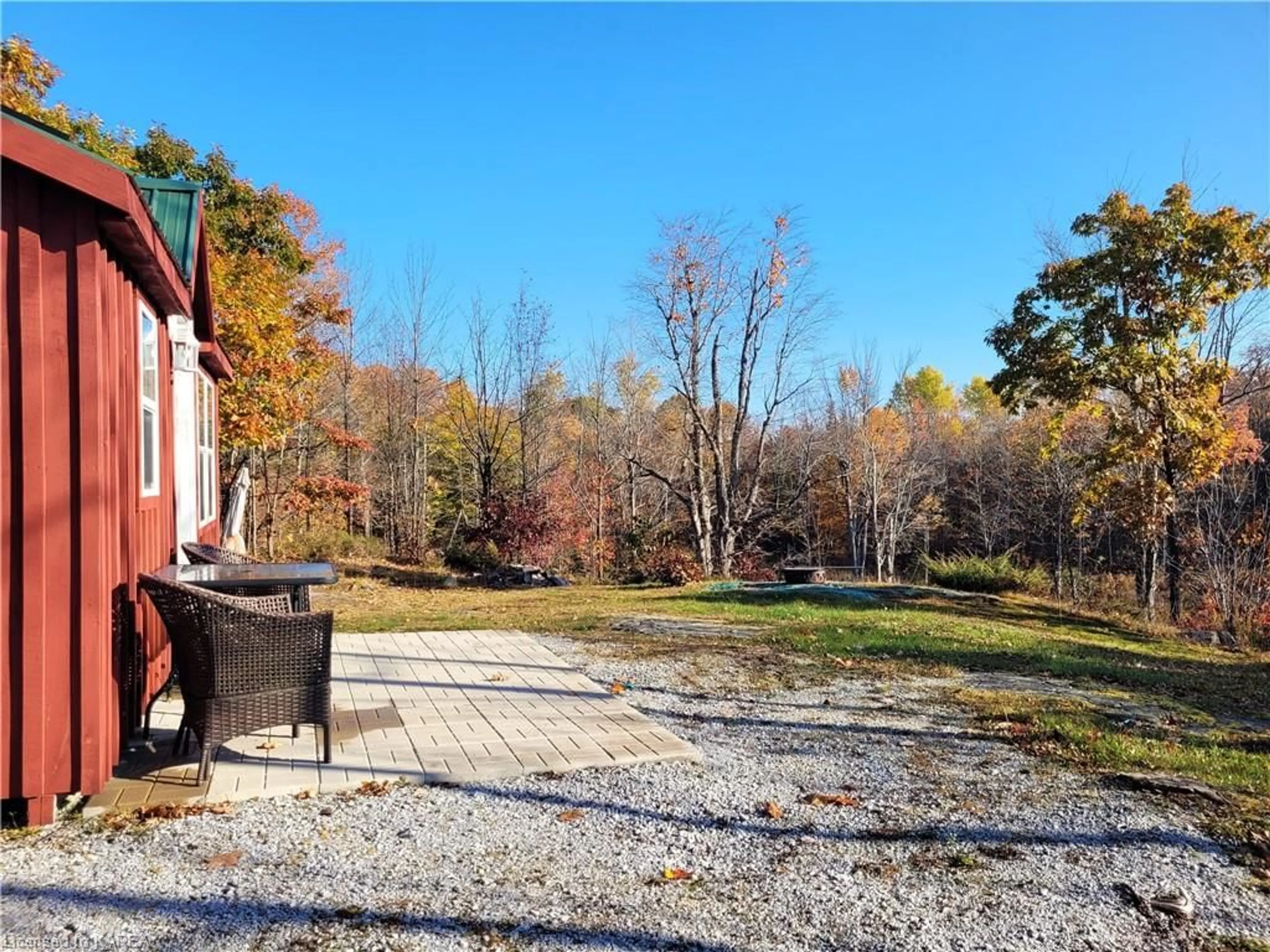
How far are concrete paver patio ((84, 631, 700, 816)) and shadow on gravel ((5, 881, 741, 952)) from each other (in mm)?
732

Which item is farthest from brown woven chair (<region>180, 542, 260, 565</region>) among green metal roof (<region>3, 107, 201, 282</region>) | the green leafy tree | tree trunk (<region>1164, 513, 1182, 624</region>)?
tree trunk (<region>1164, 513, 1182, 624</region>)

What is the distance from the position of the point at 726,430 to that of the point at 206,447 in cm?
1616

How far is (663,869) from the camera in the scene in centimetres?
256

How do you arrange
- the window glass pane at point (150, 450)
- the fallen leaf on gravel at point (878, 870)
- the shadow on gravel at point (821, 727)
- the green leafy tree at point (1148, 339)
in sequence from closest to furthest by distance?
1. the fallen leaf on gravel at point (878, 870)
2. the window glass pane at point (150, 450)
3. the shadow on gravel at point (821, 727)
4. the green leafy tree at point (1148, 339)

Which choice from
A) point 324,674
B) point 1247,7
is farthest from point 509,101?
point 324,674

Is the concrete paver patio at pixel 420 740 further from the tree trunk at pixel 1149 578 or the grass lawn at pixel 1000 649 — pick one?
the tree trunk at pixel 1149 578

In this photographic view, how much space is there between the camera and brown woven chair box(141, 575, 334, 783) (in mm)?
3172

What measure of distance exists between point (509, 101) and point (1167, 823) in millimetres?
10629

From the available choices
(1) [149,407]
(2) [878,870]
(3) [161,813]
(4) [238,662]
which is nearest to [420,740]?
Answer: (4) [238,662]

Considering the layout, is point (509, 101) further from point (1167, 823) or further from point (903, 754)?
point (1167, 823)

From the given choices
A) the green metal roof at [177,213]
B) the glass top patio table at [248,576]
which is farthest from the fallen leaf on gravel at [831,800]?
the green metal roof at [177,213]

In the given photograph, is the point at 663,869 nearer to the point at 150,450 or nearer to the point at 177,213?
the point at 150,450

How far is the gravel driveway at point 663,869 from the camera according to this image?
7.04 ft

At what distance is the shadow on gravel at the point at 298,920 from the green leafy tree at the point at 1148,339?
13515 millimetres
